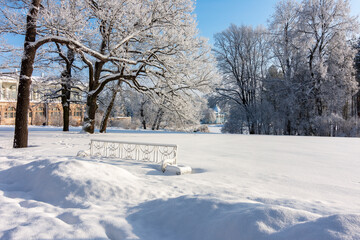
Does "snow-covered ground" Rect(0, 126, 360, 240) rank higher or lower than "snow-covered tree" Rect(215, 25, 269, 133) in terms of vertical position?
lower

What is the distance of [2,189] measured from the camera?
17.0 ft

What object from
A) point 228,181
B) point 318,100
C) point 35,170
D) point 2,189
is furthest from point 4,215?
point 318,100

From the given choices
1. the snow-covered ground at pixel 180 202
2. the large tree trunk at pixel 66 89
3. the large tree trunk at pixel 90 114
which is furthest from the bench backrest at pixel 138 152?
the large tree trunk at pixel 66 89

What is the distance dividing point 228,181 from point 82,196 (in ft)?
11.8

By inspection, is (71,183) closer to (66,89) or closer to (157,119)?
Answer: (66,89)

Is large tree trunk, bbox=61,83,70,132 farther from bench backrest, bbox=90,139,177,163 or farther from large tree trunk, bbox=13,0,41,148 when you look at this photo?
bench backrest, bbox=90,139,177,163

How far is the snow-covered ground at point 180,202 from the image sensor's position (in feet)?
9.70

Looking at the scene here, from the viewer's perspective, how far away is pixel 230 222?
3.08 metres

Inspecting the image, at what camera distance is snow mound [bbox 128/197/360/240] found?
2.52 meters

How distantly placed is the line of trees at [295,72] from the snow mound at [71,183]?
72.2ft

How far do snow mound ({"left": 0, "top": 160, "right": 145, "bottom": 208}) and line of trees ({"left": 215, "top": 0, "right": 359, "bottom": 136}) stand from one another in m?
22.0

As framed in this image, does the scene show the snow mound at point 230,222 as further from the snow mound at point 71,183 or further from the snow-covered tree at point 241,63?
the snow-covered tree at point 241,63

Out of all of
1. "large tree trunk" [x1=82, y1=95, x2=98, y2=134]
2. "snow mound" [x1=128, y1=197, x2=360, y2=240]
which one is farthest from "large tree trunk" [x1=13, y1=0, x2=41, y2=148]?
"snow mound" [x1=128, y1=197, x2=360, y2=240]

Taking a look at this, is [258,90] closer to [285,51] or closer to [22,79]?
[285,51]
